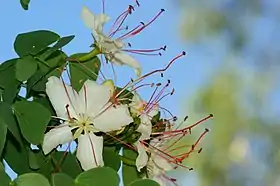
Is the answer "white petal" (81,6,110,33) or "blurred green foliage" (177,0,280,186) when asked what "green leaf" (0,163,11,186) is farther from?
"blurred green foliage" (177,0,280,186)

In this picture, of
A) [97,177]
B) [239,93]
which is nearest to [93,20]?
[97,177]

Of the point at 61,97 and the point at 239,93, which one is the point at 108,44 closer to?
the point at 61,97

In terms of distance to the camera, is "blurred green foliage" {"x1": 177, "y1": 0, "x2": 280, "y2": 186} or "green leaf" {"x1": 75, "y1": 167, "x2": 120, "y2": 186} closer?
"green leaf" {"x1": 75, "y1": 167, "x2": 120, "y2": 186}

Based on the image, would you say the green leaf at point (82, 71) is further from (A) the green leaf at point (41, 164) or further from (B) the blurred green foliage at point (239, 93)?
(B) the blurred green foliage at point (239, 93)

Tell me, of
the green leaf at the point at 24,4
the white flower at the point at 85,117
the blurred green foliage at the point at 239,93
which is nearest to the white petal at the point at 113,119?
the white flower at the point at 85,117

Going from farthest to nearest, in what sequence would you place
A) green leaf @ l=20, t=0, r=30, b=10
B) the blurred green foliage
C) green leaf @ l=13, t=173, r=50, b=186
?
1. the blurred green foliage
2. green leaf @ l=20, t=0, r=30, b=10
3. green leaf @ l=13, t=173, r=50, b=186

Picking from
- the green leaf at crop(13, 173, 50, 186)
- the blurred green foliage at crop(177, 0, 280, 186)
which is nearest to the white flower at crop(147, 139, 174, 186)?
the green leaf at crop(13, 173, 50, 186)
